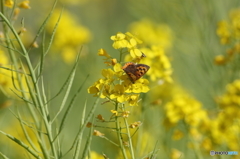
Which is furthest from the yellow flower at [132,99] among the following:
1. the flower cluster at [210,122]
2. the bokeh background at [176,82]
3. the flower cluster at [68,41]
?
the flower cluster at [68,41]

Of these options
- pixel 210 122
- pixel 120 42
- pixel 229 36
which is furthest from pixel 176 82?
pixel 120 42

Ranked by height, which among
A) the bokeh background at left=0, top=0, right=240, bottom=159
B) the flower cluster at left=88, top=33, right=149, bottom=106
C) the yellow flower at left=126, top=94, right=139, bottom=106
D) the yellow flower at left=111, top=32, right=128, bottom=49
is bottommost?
the yellow flower at left=126, top=94, right=139, bottom=106

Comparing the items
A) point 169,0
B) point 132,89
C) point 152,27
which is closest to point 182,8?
point 169,0

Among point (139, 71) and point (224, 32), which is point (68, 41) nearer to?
point (224, 32)

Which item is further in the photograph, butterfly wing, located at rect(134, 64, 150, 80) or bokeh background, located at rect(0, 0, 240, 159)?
bokeh background, located at rect(0, 0, 240, 159)

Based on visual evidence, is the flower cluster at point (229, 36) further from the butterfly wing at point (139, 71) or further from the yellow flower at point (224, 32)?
the butterfly wing at point (139, 71)

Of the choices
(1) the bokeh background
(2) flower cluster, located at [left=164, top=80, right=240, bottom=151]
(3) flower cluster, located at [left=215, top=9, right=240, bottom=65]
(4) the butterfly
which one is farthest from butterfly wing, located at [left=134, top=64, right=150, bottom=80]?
(3) flower cluster, located at [left=215, top=9, right=240, bottom=65]

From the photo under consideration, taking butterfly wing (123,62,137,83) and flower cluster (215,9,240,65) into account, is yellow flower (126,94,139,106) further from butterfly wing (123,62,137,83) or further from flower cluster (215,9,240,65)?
flower cluster (215,9,240,65)

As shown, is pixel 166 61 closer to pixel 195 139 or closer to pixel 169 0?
pixel 195 139
